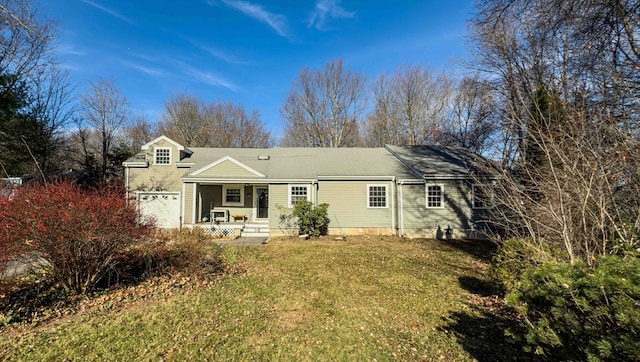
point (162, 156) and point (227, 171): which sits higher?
point (162, 156)

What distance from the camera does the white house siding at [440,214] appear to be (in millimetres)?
14797

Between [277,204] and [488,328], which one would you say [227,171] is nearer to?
[277,204]

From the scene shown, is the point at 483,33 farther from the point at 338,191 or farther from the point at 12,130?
the point at 12,130

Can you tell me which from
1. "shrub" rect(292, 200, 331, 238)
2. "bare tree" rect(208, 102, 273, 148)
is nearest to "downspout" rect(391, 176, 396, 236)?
"shrub" rect(292, 200, 331, 238)

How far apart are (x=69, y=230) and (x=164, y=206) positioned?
1217 cm

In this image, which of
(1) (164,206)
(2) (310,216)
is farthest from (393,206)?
(1) (164,206)

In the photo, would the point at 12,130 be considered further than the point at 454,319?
Yes

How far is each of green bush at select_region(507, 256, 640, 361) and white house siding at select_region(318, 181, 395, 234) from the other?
11670 mm

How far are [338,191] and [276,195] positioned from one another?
336 cm

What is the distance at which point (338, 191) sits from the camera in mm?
15234

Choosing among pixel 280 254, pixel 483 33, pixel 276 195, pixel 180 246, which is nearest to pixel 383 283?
pixel 280 254

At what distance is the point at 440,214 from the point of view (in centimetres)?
1492

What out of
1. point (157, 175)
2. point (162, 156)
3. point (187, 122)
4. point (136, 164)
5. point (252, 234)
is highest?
point (187, 122)

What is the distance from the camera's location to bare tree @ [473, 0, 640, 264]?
4.89 m
